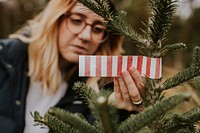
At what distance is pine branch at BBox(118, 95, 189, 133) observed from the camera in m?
0.68

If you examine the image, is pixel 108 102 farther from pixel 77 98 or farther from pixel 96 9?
pixel 77 98

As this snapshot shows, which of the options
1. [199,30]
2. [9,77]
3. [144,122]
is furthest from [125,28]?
[199,30]

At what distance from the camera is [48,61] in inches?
104

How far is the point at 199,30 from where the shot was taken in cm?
1056

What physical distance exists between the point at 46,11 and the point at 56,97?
0.65m

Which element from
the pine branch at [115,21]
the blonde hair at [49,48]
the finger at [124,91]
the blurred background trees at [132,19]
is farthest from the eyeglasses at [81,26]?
the blurred background trees at [132,19]

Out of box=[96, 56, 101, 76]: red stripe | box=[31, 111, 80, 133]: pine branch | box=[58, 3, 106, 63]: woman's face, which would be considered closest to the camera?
box=[31, 111, 80, 133]: pine branch

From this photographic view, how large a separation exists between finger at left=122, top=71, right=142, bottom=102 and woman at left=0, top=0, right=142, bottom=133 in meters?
1.14

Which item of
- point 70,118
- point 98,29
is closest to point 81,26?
point 98,29

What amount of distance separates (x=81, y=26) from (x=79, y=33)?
0.05 meters

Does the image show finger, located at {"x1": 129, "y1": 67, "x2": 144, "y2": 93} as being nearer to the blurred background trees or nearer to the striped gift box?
the striped gift box

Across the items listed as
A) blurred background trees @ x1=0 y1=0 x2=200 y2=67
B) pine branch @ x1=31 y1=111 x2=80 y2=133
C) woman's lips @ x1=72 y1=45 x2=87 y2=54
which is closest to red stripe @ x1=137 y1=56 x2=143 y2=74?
pine branch @ x1=31 y1=111 x2=80 y2=133

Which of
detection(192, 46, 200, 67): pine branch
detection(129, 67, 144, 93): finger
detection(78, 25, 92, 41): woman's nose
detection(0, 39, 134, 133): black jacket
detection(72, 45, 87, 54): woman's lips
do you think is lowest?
detection(0, 39, 134, 133): black jacket

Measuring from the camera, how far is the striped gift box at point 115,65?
103 cm
